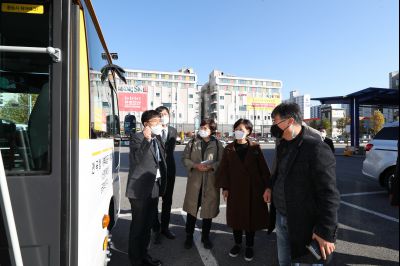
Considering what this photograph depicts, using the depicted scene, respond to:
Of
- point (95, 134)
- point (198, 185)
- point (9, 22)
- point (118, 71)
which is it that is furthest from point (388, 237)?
point (9, 22)

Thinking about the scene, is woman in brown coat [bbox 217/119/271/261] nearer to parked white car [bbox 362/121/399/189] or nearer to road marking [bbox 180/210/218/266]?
road marking [bbox 180/210/218/266]

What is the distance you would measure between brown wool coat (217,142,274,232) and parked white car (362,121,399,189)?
472 centimetres

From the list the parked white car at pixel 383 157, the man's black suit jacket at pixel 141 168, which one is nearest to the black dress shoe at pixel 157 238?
the man's black suit jacket at pixel 141 168

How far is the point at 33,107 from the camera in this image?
1.63 m

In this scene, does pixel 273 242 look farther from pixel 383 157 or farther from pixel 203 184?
pixel 383 157

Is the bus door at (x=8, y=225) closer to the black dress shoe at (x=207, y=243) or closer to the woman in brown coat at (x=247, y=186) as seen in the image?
the woman in brown coat at (x=247, y=186)

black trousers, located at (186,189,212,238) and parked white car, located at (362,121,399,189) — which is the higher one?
parked white car, located at (362,121,399,189)

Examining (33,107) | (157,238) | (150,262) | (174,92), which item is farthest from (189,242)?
(174,92)

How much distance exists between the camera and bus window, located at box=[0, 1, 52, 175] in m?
1.55

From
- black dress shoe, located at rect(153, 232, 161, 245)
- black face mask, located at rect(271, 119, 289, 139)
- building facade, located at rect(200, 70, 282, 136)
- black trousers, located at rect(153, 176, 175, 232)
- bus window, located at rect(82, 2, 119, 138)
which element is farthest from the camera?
building facade, located at rect(200, 70, 282, 136)

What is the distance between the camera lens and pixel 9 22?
1569 millimetres

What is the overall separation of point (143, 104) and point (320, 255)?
36.7m

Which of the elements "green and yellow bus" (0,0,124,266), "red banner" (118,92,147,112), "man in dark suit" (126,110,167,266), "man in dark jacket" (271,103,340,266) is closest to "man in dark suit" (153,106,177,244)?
"man in dark suit" (126,110,167,266)

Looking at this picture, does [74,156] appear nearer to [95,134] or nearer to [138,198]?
[95,134]
